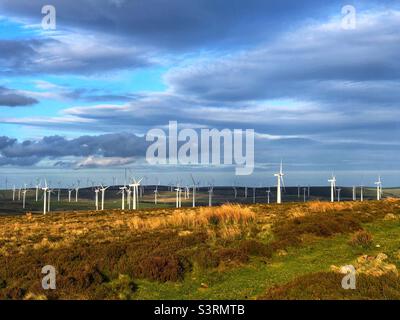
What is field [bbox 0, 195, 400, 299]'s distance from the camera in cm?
1639

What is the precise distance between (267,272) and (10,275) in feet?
36.0

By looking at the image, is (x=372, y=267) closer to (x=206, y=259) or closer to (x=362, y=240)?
(x=362, y=240)

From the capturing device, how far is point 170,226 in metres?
32.8

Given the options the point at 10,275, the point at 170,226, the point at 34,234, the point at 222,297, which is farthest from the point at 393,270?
the point at 34,234

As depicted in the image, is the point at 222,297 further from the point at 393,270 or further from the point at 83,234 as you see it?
the point at 83,234

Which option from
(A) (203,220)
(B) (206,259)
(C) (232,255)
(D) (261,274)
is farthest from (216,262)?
(A) (203,220)

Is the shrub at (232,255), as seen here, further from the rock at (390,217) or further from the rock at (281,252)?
the rock at (390,217)

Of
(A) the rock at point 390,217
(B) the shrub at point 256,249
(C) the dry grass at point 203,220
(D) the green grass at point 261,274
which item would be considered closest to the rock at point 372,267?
(D) the green grass at point 261,274

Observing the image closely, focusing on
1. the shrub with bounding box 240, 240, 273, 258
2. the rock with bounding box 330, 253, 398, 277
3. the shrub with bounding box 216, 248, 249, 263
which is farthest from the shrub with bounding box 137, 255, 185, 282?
the rock with bounding box 330, 253, 398, 277

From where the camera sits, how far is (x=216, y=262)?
67.3 feet

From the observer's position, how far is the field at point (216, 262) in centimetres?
1639

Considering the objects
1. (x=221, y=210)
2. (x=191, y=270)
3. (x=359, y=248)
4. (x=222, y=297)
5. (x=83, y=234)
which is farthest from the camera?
(x=221, y=210)
